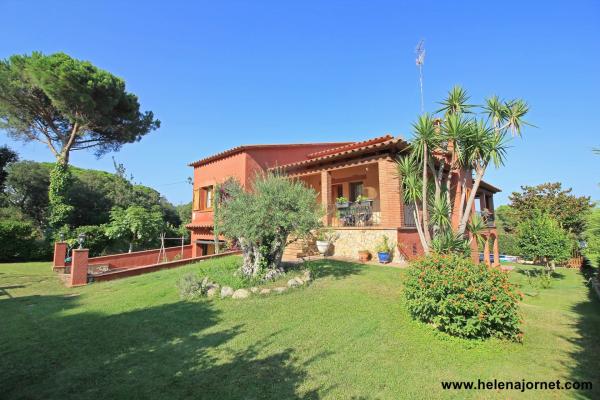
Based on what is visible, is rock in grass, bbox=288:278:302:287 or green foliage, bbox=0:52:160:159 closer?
rock in grass, bbox=288:278:302:287

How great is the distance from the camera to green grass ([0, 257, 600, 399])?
3.58m

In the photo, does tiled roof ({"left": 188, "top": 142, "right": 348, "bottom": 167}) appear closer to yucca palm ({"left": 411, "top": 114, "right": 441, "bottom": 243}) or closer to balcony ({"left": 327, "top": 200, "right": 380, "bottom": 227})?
balcony ({"left": 327, "top": 200, "right": 380, "bottom": 227})

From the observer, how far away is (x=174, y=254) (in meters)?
19.3

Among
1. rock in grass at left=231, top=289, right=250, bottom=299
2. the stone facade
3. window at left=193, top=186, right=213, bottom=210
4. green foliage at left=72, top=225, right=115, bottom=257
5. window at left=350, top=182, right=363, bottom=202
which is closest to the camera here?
rock in grass at left=231, top=289, right=250, bottom=299

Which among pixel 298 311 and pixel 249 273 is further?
pixel 249 273

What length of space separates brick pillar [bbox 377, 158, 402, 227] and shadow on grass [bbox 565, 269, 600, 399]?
535 centimetres

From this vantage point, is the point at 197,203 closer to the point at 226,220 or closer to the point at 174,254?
the point at 174,254

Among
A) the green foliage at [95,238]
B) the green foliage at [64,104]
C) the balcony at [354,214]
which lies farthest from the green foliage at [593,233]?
the green foliage at [64,104]

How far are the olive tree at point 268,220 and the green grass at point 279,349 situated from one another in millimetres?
1475

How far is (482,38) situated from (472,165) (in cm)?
606

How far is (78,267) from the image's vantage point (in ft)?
35.8

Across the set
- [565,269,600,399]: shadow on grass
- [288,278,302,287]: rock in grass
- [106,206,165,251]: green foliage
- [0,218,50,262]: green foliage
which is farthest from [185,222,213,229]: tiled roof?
[565,269,600,399]: shadow on grass

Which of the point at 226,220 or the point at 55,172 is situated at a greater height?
the point at 55,172

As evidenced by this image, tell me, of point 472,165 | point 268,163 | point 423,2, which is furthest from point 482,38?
point 268,163
